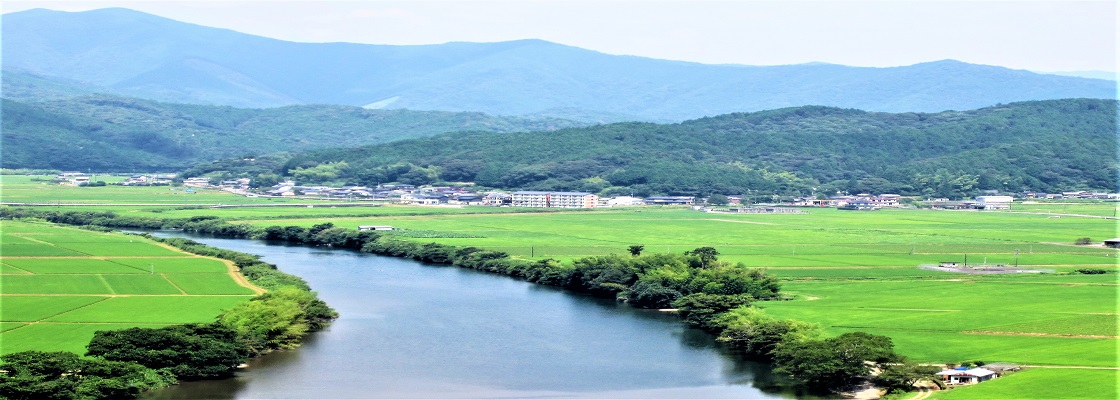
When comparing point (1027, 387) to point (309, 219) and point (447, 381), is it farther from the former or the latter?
point (309, 219)

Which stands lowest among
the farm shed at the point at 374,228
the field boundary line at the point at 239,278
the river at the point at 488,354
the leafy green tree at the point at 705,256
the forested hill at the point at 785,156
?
the river at the point at 488,354

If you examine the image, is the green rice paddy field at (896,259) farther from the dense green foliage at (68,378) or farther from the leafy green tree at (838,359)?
the dense green foliage at (68,378)

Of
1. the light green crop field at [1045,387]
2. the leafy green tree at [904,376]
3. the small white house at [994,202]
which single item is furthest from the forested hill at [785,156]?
the light green crop field at [1045,387]

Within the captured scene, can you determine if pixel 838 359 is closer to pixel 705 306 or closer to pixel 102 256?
pixel 705 306

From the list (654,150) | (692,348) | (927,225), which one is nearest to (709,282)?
(692,348)

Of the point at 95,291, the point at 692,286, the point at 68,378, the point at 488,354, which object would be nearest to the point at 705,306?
the point at 692,286

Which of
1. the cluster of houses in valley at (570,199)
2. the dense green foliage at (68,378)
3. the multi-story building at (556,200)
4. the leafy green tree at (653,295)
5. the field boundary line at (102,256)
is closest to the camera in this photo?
the dense green foliage at (68,378)
